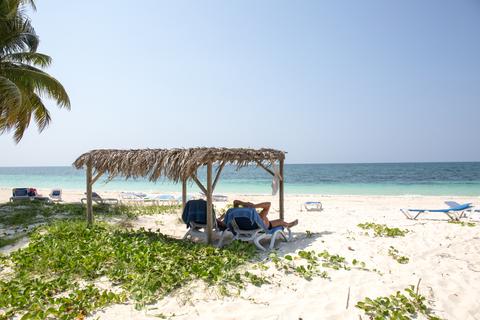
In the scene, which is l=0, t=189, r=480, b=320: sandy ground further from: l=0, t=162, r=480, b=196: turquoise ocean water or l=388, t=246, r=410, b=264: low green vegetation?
l=0, t=162, r=480, b=196: turquoise ocean water

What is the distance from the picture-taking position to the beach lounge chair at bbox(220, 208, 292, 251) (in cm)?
591

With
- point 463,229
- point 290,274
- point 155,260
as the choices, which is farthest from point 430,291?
point 463,229

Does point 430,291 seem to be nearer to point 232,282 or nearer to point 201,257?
point 232,282

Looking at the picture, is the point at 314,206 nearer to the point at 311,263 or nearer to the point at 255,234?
the point at 255,234

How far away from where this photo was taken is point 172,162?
249 inches

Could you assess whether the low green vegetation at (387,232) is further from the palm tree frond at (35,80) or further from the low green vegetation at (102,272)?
the palm tree frond at (35,80)

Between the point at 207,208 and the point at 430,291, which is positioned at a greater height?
the point at 207,208

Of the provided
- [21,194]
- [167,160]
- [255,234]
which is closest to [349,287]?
[255,234]

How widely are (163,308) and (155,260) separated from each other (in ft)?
4.31

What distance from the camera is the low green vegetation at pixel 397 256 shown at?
525 centimetres

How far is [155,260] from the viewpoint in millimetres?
4789

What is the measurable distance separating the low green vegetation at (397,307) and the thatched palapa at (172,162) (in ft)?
10.9

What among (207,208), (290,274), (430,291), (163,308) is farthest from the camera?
(207,208)

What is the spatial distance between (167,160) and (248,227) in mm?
2016
